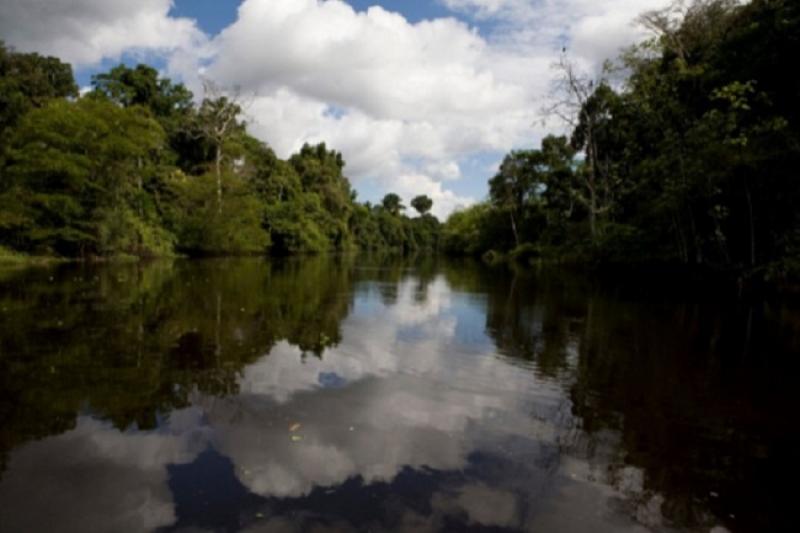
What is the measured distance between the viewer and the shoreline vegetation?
18.8 metres

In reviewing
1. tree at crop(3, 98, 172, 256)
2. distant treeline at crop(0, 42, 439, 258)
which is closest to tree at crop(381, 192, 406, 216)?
distant treeline at crop(0, 42, 439, 258)

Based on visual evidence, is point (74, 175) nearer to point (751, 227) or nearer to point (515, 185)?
point (751, 227)

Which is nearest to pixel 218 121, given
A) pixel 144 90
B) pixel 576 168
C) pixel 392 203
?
pixel 144 90

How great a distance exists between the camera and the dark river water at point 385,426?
3916 millimetres

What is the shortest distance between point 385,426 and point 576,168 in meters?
49.0

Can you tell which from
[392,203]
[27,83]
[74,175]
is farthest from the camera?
[392,203]

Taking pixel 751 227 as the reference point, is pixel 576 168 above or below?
above

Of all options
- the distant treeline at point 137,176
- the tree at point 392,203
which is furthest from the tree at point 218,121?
the tree at point 392,203

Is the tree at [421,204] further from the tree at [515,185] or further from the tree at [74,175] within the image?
the tree at [74,175]

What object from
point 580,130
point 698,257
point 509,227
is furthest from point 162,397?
point 509,227

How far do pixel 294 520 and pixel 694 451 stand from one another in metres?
3.94

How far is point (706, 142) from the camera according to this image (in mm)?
20484

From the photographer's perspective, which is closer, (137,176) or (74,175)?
(74,175)

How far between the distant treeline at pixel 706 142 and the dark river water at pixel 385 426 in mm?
9300
